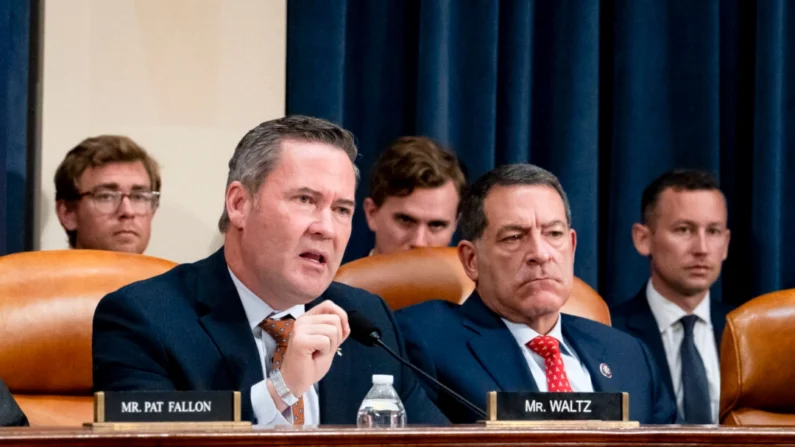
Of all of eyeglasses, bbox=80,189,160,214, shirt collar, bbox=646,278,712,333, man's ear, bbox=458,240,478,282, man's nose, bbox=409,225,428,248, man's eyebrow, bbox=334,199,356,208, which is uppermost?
eyeglasses, bbox=80,189,160,214


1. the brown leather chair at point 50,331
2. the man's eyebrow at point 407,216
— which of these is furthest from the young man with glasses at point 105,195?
the brown leather chair at point 50,331

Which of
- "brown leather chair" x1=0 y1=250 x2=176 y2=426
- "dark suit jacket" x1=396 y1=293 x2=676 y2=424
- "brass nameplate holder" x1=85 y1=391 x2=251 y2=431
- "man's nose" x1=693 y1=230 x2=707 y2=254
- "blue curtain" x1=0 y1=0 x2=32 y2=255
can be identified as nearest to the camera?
"brass nameplate holder" x1=85 y1=391 x2=251 y2=431

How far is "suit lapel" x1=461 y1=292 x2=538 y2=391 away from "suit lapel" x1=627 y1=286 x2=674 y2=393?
1138 millimetres

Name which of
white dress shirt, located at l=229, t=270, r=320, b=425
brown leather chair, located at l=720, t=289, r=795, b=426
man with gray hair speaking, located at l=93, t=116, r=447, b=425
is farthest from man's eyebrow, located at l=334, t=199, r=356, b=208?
brown leather chair, located at l=720, t=289, r=795, b=426

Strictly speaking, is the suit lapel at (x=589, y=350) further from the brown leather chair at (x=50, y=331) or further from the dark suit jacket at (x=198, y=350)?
the brown leather chair at (x=50, y=331)

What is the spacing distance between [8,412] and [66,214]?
4.46 feet

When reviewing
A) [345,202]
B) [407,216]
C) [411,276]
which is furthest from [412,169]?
[345,202]

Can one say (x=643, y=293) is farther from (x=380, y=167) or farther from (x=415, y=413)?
(x=415, y=413)

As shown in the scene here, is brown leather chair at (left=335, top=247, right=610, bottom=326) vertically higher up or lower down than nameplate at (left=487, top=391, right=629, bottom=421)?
higher up

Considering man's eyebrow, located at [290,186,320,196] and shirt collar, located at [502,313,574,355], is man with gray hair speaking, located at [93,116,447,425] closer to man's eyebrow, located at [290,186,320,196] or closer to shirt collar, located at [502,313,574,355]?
man's eyebrow, located at [290,186,320,196]

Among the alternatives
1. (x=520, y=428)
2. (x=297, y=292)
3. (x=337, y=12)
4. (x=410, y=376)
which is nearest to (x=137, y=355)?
(x=297, y=292)

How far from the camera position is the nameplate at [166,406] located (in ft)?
4.98

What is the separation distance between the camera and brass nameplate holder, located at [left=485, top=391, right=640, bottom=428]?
1.67 metres

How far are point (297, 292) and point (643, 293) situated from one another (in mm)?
1915
